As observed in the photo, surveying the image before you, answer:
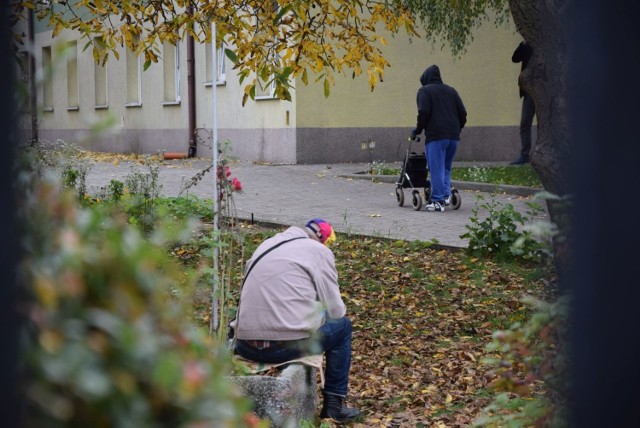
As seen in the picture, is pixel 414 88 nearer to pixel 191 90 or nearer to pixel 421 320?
pixel 191 90

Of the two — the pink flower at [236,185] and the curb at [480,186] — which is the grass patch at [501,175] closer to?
the curb at [480,186]

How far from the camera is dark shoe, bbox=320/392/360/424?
20.3 ft

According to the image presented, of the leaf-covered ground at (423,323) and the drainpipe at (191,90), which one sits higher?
the drainpipe at (191,90)

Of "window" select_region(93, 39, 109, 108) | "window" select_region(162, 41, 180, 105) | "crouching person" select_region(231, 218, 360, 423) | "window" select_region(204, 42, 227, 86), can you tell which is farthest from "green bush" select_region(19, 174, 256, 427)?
"window" select_region(93, 39, 109, 108)

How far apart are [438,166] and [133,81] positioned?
1682 cm

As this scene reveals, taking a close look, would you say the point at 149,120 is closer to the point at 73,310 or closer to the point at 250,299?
the point at 250,299

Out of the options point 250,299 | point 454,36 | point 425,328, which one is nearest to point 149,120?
point 454,36

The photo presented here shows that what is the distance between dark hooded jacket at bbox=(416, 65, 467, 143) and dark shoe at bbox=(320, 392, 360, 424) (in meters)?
7.68

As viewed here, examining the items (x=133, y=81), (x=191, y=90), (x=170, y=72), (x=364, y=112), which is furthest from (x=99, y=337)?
(x=133, y=81)

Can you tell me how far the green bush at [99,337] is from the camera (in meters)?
1.15

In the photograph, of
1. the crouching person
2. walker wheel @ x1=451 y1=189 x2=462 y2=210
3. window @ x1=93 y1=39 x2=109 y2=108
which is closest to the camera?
the crouching person

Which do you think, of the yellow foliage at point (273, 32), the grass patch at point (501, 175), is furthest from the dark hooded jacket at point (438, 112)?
the yellow foliage at point (273, 32)

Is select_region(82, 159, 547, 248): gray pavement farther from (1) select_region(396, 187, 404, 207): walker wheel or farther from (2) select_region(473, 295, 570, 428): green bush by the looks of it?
(2) select_region(473, 295, 570, 428): green bush

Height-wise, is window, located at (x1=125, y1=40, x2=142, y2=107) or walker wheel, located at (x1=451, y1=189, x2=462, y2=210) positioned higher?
window, located at (x1=125, y1=40, x2=142, y2=107)
